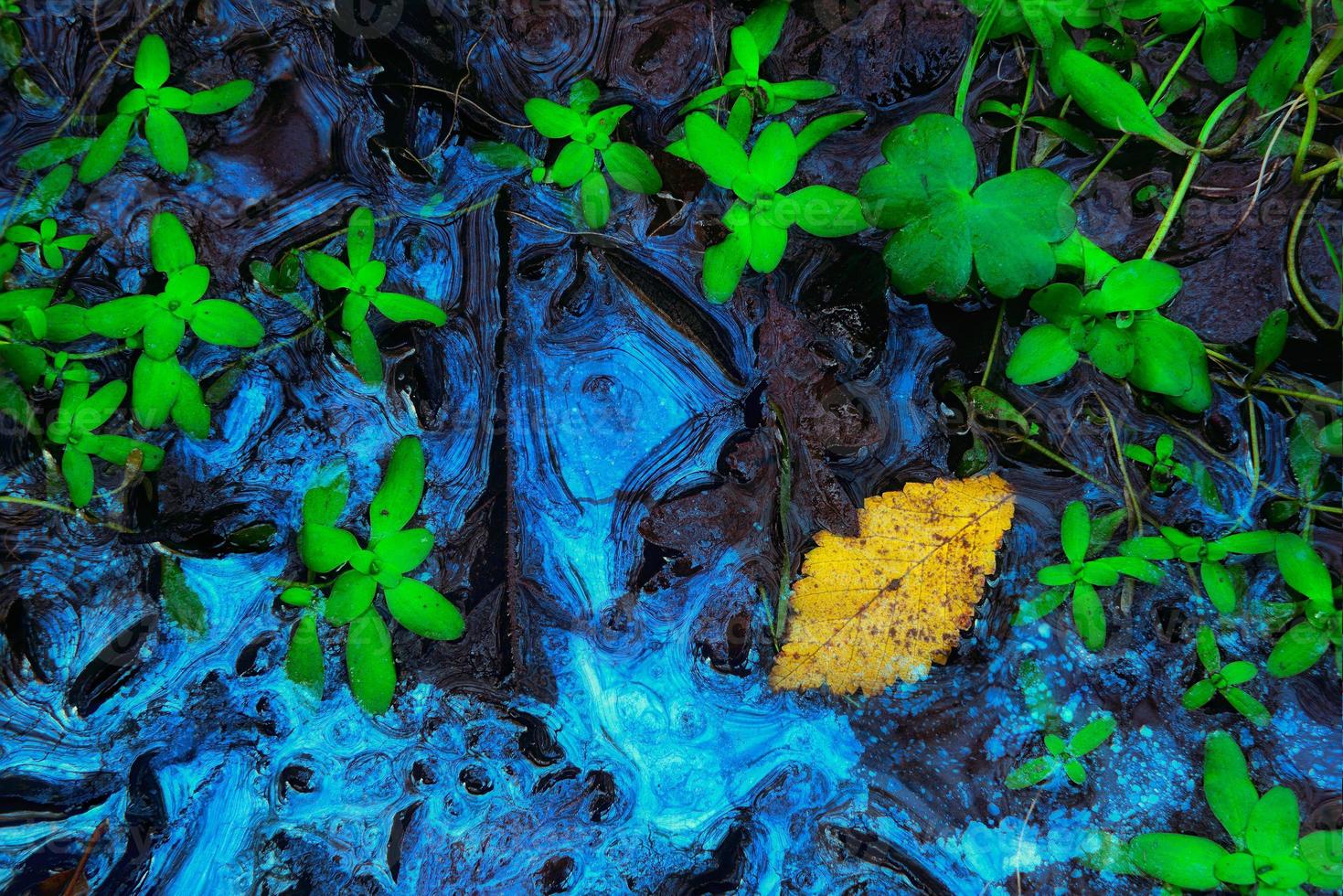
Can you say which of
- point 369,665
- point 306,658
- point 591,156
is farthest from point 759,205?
point 306,658

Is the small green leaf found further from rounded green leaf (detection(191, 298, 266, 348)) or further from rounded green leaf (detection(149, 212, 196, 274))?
rounded green leaf (detection(149, 212, 196, 274))

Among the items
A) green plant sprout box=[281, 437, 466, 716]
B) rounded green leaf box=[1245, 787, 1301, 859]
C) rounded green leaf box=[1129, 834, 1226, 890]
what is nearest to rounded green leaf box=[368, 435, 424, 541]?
green plant sprout box=[281, 437, 466, 716]

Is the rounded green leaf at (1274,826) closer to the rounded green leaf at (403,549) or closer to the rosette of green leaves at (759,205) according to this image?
the rosette of green leaves at (759,205)

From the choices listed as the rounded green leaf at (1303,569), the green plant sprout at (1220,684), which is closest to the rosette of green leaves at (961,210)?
the rounded green leaf at (1303,569)

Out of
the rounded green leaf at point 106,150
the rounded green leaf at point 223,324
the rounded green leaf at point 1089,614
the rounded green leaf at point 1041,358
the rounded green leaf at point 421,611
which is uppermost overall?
the rounded green leaf at point 106,150

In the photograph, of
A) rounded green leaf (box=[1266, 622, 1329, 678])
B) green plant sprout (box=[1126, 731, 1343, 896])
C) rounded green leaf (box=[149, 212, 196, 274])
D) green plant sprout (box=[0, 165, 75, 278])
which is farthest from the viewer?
green plant sprout (box=[0, 165, 75, 278])

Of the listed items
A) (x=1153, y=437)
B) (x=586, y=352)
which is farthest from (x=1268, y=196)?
(x=586, y=352)
